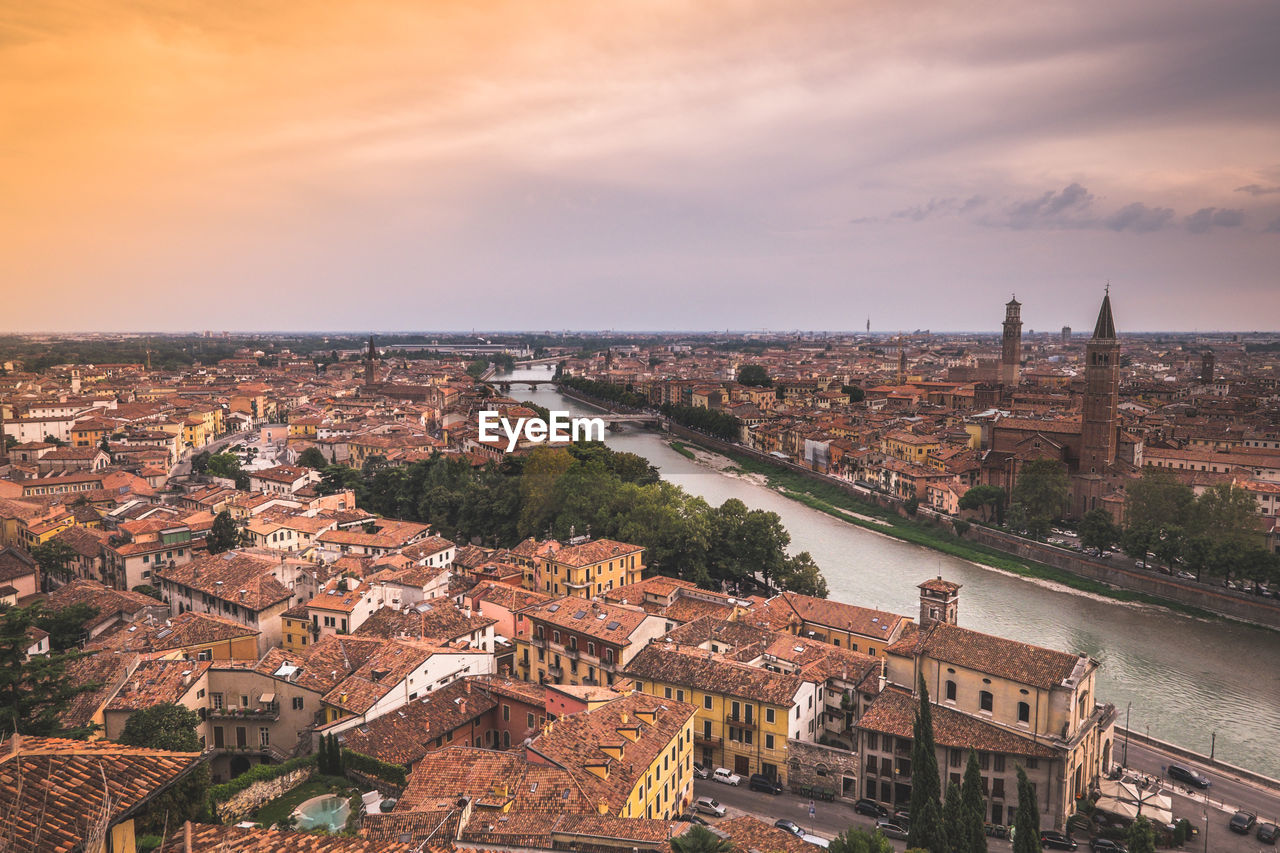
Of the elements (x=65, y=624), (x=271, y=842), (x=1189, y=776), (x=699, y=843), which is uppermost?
(x=271, y=842)

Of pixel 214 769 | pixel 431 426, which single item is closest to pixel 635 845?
pixel 214 769

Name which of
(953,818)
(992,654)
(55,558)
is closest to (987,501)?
(992,654)

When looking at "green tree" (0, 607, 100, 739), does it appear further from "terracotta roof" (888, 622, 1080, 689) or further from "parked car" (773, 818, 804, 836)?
"terracotta roof" (888, 622, 1080, 689)

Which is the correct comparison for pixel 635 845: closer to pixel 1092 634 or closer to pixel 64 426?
pixel 1092 634

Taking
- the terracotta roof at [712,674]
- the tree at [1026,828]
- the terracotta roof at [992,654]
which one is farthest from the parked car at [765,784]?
the tree at [1026,828]

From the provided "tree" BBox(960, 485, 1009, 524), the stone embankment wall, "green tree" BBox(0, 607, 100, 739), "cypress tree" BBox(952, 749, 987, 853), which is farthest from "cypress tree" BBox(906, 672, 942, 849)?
"tree" BBox(960, 485, 1009, 524)

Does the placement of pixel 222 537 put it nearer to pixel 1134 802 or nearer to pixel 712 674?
pixel 712 674
